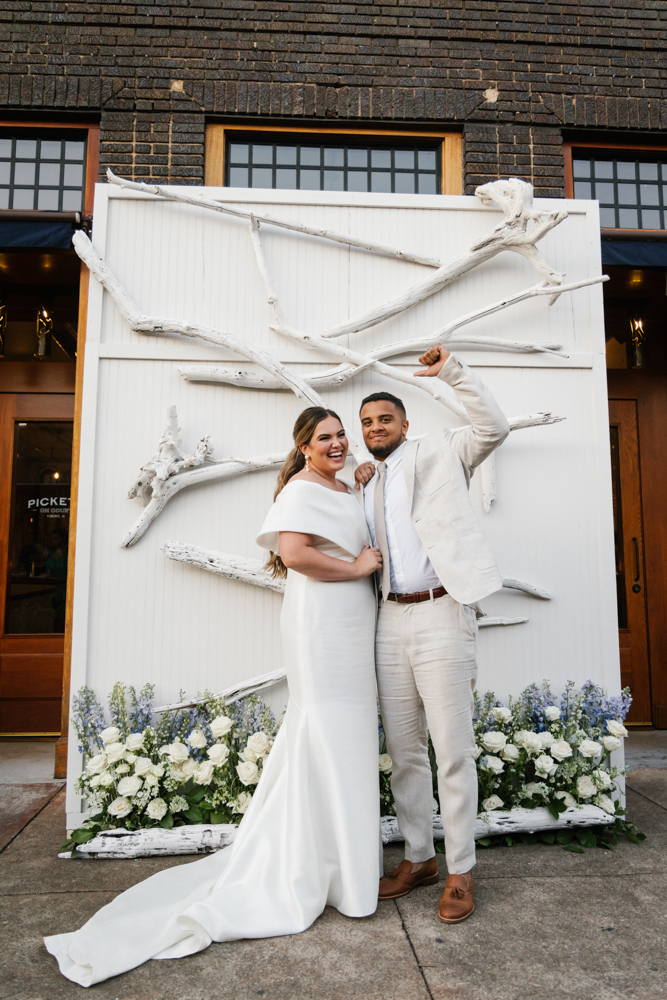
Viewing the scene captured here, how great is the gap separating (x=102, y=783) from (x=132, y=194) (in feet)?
11.0

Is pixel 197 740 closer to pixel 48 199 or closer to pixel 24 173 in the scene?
pixel 48 199

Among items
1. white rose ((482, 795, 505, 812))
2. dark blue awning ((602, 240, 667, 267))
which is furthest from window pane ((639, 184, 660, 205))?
white rose ((482, 795, 505, 812))

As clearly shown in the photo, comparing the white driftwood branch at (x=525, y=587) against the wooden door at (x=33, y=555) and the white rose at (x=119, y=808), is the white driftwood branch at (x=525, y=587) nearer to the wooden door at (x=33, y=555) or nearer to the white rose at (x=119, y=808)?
the white rose at (x=119, y=808)

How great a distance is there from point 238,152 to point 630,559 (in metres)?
4.67

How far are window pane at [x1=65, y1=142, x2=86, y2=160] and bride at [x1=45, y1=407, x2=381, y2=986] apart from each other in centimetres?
371

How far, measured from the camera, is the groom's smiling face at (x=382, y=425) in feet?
9.68

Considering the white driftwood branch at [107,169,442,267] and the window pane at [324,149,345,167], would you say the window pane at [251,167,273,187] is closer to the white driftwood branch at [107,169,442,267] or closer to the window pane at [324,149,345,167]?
the window pane at [324,149,345,167]

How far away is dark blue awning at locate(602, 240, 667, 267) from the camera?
4.55 metres

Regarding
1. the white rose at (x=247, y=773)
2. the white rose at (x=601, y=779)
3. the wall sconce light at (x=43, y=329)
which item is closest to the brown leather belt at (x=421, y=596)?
the white rose at (x=247, y=773)

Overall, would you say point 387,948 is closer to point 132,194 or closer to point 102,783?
point 102,783

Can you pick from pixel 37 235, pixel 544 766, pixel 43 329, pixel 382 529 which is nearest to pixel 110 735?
pixel 382 529

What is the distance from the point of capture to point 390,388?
398 cm

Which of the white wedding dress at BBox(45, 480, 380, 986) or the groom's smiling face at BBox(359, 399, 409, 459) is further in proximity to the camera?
the groom's smiling face at BBox(359, 399, 409, 459)

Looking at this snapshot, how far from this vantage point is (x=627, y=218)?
542cm
